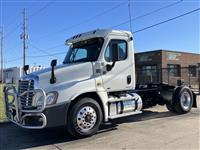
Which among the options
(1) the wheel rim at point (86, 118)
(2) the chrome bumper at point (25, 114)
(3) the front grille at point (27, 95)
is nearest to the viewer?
(2) the chrome bumper at point (25, 114)

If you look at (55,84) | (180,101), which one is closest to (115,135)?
(55,84)

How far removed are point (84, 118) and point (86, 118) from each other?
0.19ft

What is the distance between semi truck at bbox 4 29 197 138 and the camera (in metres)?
6.98

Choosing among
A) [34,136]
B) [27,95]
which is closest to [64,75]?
[27,95]

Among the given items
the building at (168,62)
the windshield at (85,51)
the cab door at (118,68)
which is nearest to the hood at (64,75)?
the windshield at (85,51)

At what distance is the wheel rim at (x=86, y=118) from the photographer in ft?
23.9

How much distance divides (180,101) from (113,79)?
3.44m

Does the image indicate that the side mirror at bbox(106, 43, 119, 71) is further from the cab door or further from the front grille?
the front grille

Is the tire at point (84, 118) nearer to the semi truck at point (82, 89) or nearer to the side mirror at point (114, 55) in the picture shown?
the semi truck at point (82, 89)

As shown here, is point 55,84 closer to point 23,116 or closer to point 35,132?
point 23,116

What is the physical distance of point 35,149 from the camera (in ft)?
21.9

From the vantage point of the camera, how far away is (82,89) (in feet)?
24.1

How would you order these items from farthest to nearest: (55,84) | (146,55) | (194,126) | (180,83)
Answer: (146,55)
(180,83)
(194,126)
(55,84)

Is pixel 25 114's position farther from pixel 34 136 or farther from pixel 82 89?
pixel 82 89
